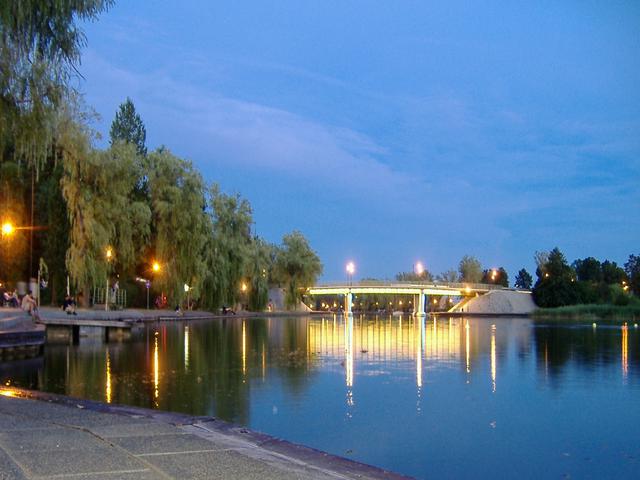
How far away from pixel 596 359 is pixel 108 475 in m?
24.4

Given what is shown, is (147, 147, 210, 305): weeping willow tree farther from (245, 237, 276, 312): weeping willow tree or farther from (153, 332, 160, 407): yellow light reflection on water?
(153, 332, 160, 407): yellow light reflection on water

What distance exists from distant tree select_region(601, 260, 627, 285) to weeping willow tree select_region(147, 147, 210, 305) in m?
118

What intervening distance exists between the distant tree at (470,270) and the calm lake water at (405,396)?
12551 centimetres

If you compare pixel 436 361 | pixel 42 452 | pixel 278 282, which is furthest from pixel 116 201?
pixel 278 282

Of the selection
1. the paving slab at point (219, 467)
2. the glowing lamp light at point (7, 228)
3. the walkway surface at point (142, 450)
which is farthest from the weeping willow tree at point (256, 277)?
the paving slab at point (219, 467)

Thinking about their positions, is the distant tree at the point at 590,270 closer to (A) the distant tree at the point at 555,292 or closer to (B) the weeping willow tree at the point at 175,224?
(A) the distant tree at the point at 555,292

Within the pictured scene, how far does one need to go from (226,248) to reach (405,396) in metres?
47.8

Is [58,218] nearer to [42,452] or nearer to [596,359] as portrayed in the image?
[596,359]

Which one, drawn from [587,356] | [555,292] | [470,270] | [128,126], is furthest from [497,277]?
[587,356]

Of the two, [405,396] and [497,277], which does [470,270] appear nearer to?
[497,277]

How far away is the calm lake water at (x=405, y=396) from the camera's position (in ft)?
36.9

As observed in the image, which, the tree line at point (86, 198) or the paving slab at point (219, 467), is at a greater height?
the tree line at point (86, 198)

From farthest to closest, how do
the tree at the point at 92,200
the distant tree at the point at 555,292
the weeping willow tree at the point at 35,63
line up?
the distant tree at the point at 555,292 < the tree at the point at 92,200 < the weeping willow tree at the point at 35,63

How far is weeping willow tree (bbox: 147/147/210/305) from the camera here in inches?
2042
